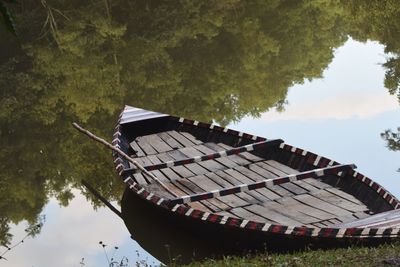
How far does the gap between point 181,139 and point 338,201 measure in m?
5.67

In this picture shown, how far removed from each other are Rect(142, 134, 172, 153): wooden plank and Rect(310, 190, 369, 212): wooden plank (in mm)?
4759

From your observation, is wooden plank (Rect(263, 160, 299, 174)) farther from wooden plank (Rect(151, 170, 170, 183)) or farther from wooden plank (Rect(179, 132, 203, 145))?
wooden plank (Rect(179, 132, 203, 145))

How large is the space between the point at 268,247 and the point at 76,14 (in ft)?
87.5

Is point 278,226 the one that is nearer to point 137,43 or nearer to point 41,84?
point 41,84

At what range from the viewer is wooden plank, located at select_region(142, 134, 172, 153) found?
13.8 metres

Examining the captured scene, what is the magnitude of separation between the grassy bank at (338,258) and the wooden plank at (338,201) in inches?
74.3

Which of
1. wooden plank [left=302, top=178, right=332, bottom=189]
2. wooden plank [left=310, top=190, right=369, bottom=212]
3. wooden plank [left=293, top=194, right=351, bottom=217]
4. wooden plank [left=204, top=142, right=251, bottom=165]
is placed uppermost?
wooden plank [left=204, top=142, right=251, bottom=165]

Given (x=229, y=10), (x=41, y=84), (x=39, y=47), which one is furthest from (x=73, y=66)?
(x=229, y=10)

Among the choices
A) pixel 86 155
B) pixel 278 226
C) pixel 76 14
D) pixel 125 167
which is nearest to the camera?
pixel 278 226

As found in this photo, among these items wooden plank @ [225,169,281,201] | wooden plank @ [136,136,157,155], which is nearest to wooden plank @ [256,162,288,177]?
wooden plank @ [225,169,281,201]

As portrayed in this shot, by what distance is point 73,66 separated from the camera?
84.5 ft

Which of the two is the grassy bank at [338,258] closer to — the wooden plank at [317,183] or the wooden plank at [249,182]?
the wooden plank at [249,182]

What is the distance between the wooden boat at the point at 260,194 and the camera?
25.9 ft

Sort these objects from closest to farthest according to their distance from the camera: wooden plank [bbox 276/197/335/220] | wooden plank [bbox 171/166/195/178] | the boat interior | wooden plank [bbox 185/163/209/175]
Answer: wooden plank [bbox 276/197/335/220]
the boat interior
wooden plank [bbox 171/166/195/178]
wooden plank [bbox 185/163/209/175]
